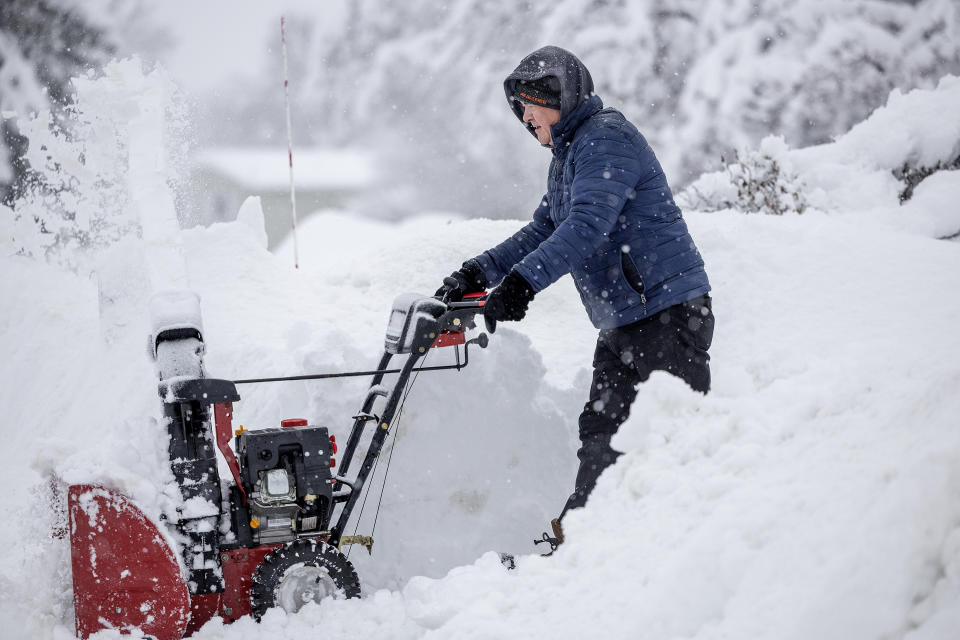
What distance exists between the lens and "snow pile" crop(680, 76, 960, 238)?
9.52 meters

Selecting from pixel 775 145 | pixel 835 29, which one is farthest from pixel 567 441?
pixel 835 29

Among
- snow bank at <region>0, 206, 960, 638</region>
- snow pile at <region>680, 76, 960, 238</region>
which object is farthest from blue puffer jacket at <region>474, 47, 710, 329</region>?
snow pile at <region>680, 76, 960, 238</region>

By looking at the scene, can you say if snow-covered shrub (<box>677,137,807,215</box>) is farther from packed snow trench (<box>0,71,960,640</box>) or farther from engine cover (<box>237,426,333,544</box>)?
engine cover (<box>237,426,333,544</box>)

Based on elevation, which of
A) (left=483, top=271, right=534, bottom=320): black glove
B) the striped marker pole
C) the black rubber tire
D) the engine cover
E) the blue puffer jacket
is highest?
the striped marker pole

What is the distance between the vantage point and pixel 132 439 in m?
2.89

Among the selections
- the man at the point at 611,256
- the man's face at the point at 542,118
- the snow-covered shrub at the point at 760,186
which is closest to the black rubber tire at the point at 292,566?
the man at the point at 611,256

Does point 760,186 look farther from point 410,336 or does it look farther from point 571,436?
point 410,336

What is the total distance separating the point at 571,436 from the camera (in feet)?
14.1

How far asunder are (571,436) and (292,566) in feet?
5.88

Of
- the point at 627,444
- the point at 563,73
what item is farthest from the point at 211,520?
the point at 563,73

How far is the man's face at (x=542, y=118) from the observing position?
10.6 feet

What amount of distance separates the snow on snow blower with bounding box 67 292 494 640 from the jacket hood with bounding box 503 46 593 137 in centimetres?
83

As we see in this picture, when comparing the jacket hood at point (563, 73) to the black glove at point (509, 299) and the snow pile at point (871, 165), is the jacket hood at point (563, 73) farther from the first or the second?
the snow pile at point (871, 165)

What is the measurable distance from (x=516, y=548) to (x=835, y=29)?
1355 cm
